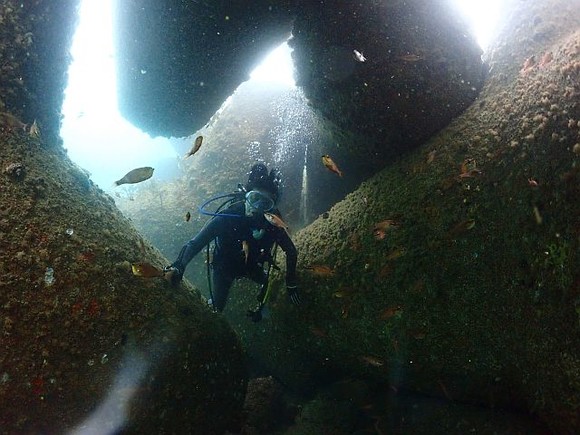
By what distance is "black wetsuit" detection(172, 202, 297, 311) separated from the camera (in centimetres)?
568

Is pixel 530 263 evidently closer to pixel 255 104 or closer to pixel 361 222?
pixel 361 222

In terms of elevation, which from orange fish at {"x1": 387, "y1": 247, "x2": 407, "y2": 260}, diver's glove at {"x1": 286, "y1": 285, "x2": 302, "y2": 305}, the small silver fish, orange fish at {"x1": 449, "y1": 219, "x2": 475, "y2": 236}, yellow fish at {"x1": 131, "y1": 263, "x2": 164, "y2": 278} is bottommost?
orange fish at {"x1": 449, "y1": 219, "x2": 475, "y2": 236}

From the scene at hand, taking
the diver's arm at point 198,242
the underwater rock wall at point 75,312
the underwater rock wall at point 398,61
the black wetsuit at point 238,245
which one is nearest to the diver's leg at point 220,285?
the black wetsuit at point 238,245

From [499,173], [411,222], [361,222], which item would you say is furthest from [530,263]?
[361,222]

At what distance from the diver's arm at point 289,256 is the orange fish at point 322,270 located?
0.30 meters

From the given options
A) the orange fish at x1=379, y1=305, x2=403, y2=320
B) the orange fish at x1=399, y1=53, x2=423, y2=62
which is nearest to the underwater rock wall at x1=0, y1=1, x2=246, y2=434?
the orange fish at x1=379, y1=305, x2=403, y2=320

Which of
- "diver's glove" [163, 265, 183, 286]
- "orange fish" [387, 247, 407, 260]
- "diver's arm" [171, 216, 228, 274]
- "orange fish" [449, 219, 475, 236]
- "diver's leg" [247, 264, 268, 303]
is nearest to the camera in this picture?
"orange fish" [449, 219, 475, 236]

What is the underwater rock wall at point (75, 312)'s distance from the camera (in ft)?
12.2

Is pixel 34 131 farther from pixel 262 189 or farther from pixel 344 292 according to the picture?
pixel 344 292

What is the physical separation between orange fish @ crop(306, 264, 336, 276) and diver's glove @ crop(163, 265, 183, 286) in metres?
1.93

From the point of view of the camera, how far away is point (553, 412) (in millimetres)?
3941

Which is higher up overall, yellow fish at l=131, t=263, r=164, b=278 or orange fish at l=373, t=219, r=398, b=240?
yellow fish at l=131, t=263, r=164, b=278

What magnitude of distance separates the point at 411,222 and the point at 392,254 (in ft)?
1.55

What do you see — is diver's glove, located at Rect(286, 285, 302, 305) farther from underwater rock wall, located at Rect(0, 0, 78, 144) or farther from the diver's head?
underwater rock wall, located at Rect(0, 0, 78, 144)
